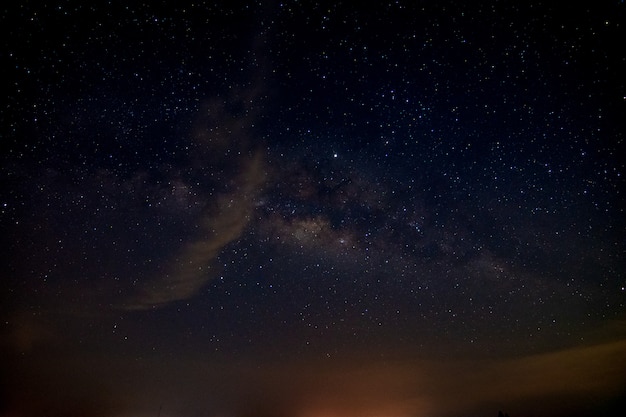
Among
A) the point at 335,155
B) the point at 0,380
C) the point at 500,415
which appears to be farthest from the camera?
the point at 0,380

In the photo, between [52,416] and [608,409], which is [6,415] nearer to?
[52,416]

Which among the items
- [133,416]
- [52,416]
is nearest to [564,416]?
[133,416]

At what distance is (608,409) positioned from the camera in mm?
47719

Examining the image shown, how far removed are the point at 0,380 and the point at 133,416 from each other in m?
22.8

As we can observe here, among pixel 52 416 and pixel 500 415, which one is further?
pixel 52 416

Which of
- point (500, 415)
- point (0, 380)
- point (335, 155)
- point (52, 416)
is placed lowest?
point (500, 415)

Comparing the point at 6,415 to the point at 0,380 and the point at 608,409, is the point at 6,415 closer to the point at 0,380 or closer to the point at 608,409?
the point at 0,380

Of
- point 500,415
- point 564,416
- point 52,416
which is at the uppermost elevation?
point 52,416

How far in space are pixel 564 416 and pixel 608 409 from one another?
543 cm

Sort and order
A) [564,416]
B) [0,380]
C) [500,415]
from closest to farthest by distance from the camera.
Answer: [500,415]
[0,380]
[564,416]

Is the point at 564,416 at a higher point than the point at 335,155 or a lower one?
lower

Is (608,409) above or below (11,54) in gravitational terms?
below

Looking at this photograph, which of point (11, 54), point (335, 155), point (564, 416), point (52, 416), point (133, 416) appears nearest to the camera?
point (11, 54)

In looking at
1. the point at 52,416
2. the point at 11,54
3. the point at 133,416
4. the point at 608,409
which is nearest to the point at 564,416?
the point at 608,409
